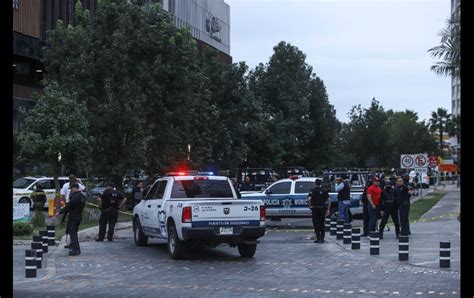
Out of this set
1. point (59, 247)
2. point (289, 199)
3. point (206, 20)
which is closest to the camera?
point (59, 247)

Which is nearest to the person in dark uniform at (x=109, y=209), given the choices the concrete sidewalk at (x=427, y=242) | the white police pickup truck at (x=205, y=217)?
the white police pickup truck at (x=205, y=217)

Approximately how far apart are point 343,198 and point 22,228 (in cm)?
1062

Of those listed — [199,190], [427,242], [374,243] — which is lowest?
[427,242]

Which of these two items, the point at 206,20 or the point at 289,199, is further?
the point at 206,20

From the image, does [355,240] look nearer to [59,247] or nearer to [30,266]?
[59,247]

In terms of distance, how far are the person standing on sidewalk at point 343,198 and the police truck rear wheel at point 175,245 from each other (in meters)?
9.50

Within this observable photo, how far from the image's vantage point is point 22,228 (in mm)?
21750

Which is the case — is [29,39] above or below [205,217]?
above

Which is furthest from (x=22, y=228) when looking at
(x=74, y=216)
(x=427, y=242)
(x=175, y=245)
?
(x=427, y=242)

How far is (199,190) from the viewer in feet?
59.2

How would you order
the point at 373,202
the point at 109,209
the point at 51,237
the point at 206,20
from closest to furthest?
the point at 51,237, the point at 109,209, the point at 373,202, the point at 206,20

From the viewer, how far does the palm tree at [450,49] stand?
23.2 meters

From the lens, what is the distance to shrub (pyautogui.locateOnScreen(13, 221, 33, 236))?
21.6 m

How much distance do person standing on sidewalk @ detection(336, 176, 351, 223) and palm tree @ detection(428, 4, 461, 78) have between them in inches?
204
